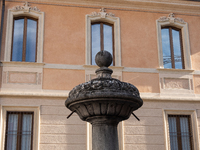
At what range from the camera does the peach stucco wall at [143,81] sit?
1158 centimetres

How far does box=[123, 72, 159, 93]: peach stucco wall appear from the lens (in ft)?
38.0

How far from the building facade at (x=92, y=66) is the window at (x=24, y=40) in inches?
1.3

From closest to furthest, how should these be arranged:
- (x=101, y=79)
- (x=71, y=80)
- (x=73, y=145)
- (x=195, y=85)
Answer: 1. (x=101, y=79)
2. (x=73, y=145)
3. (x=71, y=80)
4. (x=195, y=85)

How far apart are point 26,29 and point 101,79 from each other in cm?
743

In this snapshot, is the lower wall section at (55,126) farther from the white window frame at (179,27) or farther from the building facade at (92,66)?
the white window frame at (179,27)

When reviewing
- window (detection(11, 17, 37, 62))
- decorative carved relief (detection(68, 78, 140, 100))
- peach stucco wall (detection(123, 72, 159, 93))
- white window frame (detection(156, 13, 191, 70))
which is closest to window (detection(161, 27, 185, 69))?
white window frame (detection(156, 13, 191, 70))

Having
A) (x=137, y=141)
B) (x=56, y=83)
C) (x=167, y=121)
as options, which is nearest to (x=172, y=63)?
(x=167, y=121)

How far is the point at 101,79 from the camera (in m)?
5.06

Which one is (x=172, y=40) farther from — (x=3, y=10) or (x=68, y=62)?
(x=3, y=10)

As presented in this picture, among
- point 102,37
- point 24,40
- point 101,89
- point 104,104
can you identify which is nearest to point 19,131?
point 24,40

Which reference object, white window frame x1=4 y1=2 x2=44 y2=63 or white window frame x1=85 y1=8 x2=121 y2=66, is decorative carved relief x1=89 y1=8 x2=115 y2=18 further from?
white window frame x1=4 y1=2 x2=44 y2=63

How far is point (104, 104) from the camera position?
4961mm

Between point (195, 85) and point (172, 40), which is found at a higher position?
point (172, 40)

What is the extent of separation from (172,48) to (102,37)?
2.76 meters
